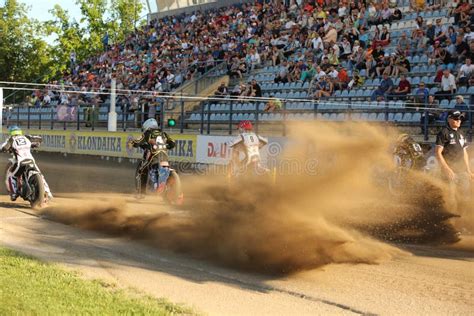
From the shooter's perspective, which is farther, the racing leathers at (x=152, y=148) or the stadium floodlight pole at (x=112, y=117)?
the stadium floodlight pole at (x=112, y=117)

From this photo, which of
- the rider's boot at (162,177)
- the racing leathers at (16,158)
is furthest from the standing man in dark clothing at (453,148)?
the racing leathers at (16,158)

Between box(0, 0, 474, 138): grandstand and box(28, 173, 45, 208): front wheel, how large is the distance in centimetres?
474

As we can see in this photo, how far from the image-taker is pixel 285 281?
7105 mm

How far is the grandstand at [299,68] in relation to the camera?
18266mm

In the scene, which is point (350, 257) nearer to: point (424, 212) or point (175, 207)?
point (424, 212)

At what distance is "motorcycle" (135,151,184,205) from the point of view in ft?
42.3

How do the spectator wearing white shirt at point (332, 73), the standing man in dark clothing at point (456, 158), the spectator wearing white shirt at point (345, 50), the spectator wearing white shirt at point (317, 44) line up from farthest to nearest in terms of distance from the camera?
the spectator wearing white shirt at point (317, 44), the spectator wearing white shirt at point (345, 50), the spectator wearing white shirt at point (332, 73), the standing man in dark clothing at point (456, 158)

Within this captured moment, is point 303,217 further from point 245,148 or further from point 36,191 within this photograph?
point 36,191

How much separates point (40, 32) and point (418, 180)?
49.0 meters

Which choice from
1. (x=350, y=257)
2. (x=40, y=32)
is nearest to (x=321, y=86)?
(x=350, y=257)

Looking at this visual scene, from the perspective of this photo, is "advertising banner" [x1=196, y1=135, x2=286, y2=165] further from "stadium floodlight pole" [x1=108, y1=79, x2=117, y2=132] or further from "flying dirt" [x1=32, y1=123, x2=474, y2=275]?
"stadium floodlight pole" [x1=108, y1=79, x2=117, y2=132]

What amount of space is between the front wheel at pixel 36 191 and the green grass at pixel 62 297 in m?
5.36

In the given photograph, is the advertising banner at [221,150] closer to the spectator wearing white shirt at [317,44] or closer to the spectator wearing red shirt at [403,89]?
the spectator wearing red shirt at [403,89]

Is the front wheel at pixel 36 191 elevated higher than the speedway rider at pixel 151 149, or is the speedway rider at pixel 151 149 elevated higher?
the speedway rider at pixel 151 149
